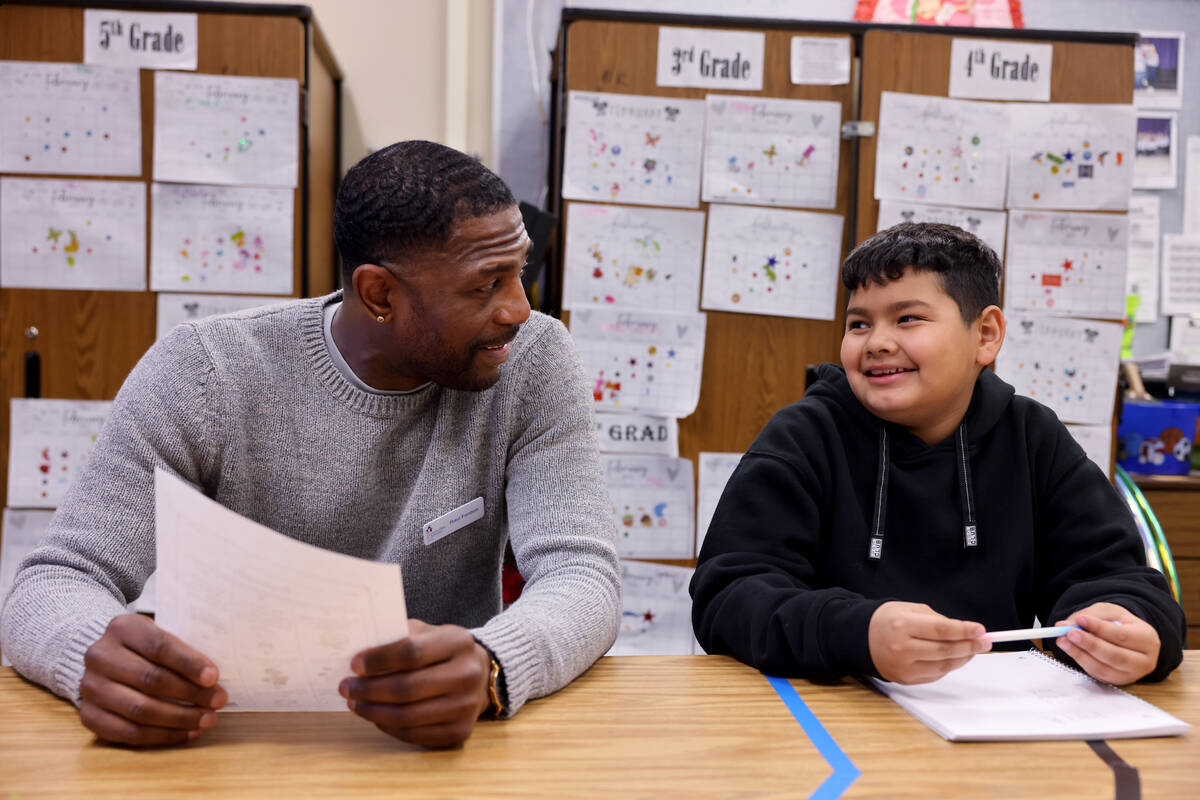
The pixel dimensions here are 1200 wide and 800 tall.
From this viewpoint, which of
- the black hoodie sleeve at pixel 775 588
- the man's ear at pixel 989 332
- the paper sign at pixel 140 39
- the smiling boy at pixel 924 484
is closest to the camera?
the black hoodie sleeve at pixel 775 588

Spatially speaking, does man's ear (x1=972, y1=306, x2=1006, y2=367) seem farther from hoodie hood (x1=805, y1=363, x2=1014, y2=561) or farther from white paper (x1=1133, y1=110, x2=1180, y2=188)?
white paper (x1=1133, y1=110, x2=1180, y2=188)

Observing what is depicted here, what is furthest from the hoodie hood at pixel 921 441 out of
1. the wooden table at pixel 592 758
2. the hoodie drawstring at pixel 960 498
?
the wooden table at pixel 592 758

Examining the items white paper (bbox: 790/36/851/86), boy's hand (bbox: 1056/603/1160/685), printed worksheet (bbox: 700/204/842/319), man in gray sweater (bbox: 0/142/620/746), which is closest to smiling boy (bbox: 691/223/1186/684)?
boy's hand (bbox: 1056/603/1160/685)

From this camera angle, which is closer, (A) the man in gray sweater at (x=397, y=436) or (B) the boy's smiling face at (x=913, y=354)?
(A) the man in gray sweater at (x=397, y=436)

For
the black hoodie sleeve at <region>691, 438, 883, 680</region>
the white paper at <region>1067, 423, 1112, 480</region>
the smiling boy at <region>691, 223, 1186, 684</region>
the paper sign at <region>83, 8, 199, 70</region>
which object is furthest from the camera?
the white paper at <region>1067, 423, 1112, 480</region>

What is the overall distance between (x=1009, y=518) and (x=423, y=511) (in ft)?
2.49

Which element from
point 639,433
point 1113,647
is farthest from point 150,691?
point 639,433

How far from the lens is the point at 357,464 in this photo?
1.15 meters

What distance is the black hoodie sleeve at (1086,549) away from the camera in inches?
41.8

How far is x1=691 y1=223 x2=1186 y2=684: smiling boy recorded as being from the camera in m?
1.17

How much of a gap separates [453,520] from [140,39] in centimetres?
169

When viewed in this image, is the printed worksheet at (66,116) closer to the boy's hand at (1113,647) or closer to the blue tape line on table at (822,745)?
the blue tape line on table at (822,745)

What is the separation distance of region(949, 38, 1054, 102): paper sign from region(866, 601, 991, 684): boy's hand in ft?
5.94

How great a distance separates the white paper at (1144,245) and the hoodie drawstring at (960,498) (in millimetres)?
2228
